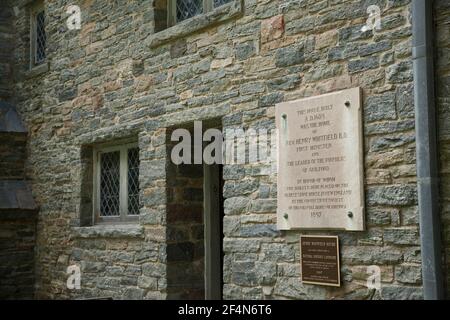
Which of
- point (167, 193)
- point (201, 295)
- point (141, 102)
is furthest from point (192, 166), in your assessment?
point (201, 295)

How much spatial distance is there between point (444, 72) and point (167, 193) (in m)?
3.19

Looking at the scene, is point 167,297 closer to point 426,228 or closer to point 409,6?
point 426,228

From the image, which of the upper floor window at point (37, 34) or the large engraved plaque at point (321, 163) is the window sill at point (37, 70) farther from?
the large engraved plaque at point (321, 163)

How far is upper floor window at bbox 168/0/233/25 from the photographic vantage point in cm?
638

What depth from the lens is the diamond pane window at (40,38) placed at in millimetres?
9422

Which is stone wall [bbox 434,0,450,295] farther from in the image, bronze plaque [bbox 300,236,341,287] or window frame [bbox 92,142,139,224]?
window frame [bbox 92,142,139,224]

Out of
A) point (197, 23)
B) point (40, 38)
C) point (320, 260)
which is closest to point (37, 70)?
point (40, 38)

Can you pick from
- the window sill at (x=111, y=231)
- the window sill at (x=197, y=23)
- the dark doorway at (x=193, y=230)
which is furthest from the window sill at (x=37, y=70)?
the dark doorway at (x=193, y=230)

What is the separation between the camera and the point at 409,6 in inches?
177

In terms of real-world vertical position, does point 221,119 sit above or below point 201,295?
above

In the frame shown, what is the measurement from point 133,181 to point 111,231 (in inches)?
24.4

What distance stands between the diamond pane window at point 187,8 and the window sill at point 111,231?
2306 mm

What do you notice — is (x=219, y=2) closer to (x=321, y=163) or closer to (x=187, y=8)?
(x=187, y=8)

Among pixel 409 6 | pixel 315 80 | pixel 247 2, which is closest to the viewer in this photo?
pixel 409 6
